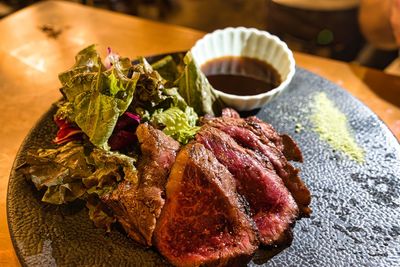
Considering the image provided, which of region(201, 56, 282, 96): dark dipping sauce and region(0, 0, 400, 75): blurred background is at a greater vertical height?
region(201, 56, 282, 96): dark dipping sauce

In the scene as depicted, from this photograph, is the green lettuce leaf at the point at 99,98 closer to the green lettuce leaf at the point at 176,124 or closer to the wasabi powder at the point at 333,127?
the green lettuce leaf at the point at 176,124

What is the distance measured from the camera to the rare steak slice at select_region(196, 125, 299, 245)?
190 centimetres

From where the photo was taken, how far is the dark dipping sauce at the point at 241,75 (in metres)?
2.65

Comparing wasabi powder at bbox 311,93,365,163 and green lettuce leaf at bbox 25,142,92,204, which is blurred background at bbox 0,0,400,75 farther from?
green lettuce leaf at bbox 25,142,92,204

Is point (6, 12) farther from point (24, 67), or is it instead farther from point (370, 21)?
point (370, 21)

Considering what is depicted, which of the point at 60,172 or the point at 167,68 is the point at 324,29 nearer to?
the point at 167,68

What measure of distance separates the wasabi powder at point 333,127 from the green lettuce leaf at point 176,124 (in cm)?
79

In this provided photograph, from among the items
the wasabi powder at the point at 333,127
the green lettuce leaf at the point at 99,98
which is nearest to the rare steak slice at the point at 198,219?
the green lettuce leaf at the point at 99,98

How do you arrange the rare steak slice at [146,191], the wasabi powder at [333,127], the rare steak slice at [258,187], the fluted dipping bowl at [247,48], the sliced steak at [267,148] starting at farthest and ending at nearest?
the fluted dipping bowl at [247,48]
the wasabi powder at [333,127]
the sliced steak at [267,148]
the rare steak slice at [258,187]
the rare steak slice at [146,191]

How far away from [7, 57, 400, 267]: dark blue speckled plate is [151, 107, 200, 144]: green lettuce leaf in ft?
1.72

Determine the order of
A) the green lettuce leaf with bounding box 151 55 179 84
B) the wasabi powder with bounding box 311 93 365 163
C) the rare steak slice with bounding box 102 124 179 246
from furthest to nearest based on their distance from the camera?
the green lettuce leaf with bounding box 151 55 179 84 → the wasabi powder with bounding box 311 93 365 163 → the rare steak slice with bounding box 102 124 179 246

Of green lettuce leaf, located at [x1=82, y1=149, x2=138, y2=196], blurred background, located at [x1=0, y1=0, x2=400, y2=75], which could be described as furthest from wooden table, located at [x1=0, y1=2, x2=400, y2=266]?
blurred background, located at [x1=0, y1=0, x2=400, y2=75]

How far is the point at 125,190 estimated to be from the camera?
5.95ft

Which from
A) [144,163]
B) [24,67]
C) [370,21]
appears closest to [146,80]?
[144,163]
